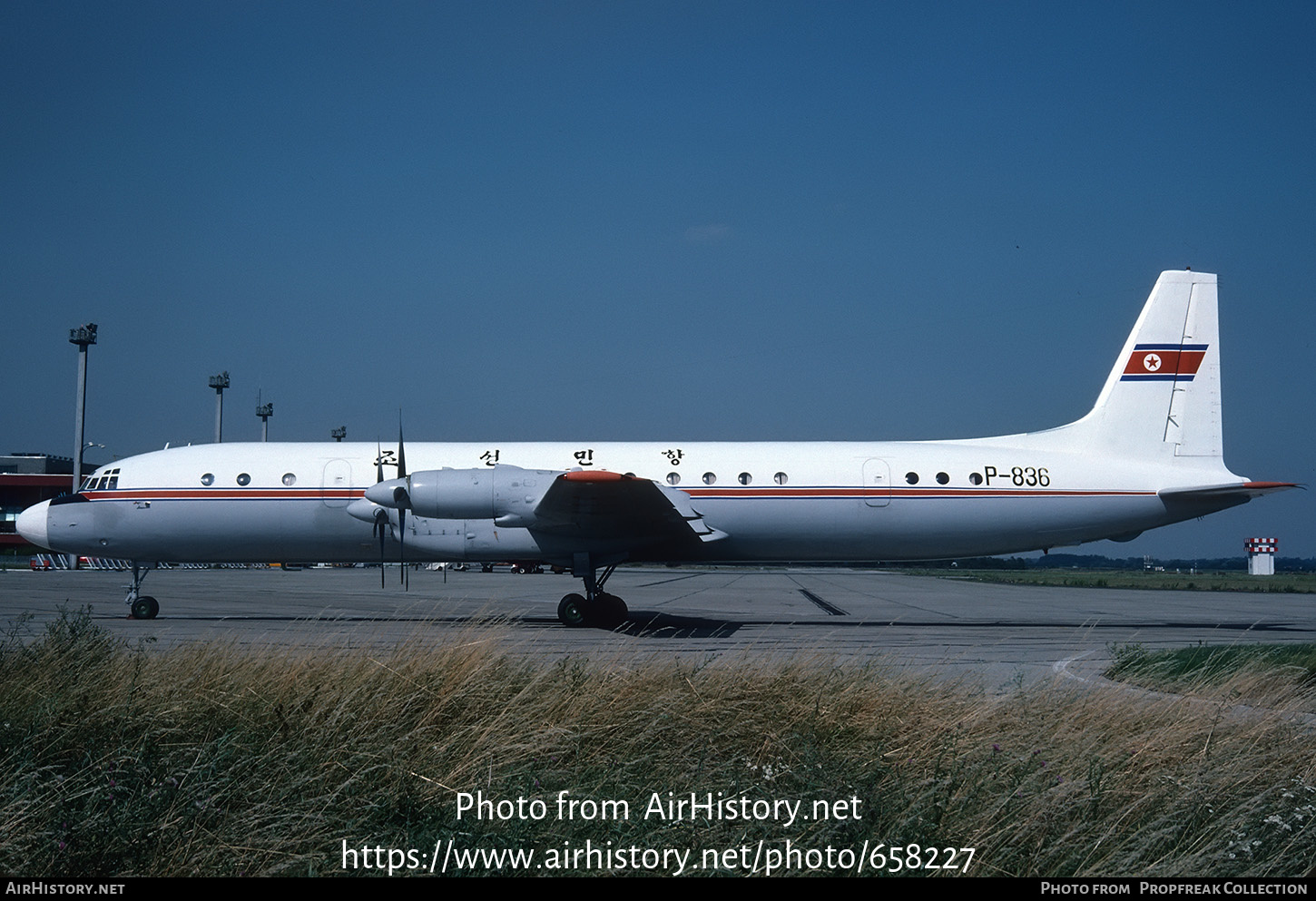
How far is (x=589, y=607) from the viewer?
17641 millimetres

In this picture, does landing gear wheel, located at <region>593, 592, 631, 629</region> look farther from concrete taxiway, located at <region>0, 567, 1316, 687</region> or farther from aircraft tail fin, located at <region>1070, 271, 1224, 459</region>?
aircraft tail fin, located at <region>1070, 271, 1224, 459</region>

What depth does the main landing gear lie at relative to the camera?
17500 mm

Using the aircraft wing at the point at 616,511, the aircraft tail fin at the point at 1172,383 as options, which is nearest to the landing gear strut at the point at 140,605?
the aircraft wing at the point at 616,511

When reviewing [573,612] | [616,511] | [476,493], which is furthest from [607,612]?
[476,493]

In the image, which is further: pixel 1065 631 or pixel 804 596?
pixel 804 596

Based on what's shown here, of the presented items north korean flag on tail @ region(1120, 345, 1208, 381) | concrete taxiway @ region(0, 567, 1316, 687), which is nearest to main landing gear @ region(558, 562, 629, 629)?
concrete taxiway @ region(0, 567, 1316, 687)

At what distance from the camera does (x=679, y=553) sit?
60.6 feet

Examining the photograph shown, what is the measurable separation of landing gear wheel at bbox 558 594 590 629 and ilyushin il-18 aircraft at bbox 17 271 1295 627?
Answer: 0.03m

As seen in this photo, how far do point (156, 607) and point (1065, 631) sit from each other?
17.9 metres

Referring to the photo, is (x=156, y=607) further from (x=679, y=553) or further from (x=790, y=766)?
(x=790, y=766)

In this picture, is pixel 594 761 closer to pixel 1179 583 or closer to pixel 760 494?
pixel 760 494

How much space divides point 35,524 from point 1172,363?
79.5ft

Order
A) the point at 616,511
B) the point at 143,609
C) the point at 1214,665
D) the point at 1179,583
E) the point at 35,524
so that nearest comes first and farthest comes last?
1. the point at 1214,665
2. the point at 616,511
3. the point at 143,609
4. the point at 35,524
5. the point at 1179,583
